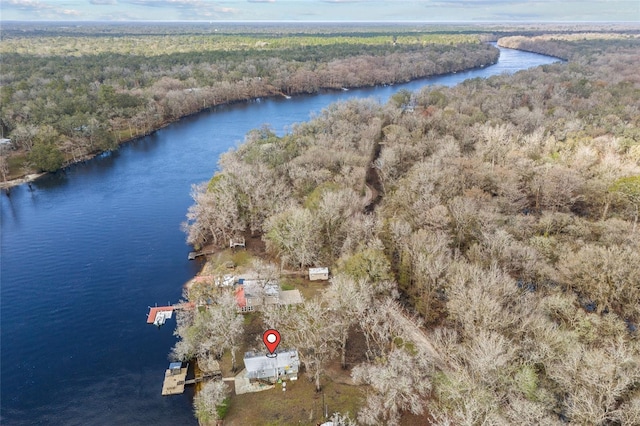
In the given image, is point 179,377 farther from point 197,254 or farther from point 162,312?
point 197,254

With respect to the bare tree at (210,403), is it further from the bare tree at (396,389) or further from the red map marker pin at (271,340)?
the bare tree at (396,389)

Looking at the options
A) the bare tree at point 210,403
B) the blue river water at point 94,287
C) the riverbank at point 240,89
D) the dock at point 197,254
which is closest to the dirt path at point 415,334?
the bare tree at point 210,403

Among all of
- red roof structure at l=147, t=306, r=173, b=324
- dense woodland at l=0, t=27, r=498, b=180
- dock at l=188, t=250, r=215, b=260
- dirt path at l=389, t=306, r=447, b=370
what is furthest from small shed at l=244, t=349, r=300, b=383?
dense woodland at l=0, t=27, r=498, b=180

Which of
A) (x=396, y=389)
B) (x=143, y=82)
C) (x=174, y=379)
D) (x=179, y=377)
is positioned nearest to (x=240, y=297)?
(x=179, y=377)

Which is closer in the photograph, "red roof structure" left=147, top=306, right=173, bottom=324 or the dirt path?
the dirt path

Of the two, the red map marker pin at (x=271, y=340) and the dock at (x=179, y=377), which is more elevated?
the red map marker pin at (x=271, y=340)

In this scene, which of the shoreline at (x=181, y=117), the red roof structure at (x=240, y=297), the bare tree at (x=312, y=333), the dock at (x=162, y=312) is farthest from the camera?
the shoreline at (x=181, y=117)

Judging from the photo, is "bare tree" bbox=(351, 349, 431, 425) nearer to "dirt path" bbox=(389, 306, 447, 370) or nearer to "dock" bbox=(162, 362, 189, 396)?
"dirt path" bbox=(389, 306, 447, 370)
